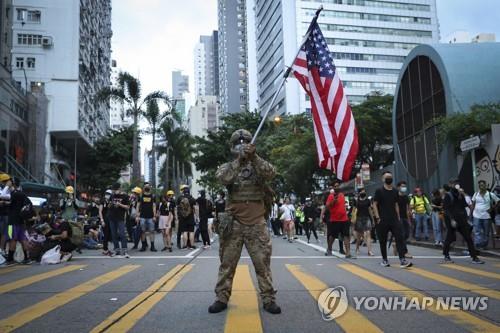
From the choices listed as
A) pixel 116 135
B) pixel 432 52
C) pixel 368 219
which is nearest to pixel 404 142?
pixel 432 52

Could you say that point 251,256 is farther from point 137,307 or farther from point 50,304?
point 50,304

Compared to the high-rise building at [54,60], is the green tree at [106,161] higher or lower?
lower

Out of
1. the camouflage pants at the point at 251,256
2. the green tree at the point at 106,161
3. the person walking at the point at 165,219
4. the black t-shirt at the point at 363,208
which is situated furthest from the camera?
the green tree at the point at 106,161

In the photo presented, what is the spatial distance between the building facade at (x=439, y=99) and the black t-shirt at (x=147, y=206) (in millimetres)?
14047

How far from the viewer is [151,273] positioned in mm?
9047

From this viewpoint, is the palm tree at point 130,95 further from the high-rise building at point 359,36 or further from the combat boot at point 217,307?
the high-rise building at point 359,36

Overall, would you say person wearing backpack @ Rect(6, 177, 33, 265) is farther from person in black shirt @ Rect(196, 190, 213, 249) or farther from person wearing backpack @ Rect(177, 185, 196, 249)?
person in black shirt @ Rect(196, 190, 213, 249)

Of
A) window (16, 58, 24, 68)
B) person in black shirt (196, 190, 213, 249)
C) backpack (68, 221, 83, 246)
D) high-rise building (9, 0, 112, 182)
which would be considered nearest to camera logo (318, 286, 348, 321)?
backpack (68, 221, 83, 246)

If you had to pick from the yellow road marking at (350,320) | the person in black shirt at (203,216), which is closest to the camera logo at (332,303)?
the yellow road marking at (350,320)

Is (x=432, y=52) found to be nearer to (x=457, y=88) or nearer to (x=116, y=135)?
(x=457, y=88)

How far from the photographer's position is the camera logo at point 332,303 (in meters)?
5.38

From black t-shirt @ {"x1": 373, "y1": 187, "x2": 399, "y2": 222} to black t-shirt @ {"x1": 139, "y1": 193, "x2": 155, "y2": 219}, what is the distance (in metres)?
6.80

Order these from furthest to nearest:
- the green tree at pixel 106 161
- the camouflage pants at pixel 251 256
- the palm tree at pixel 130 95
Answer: the green tree at pixel 106 161
the palm tree at pixel 130 95
the camouflage pants at pixel 251 256

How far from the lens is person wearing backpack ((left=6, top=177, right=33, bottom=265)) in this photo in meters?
10.8
